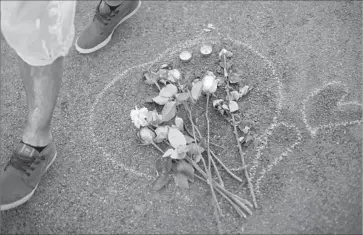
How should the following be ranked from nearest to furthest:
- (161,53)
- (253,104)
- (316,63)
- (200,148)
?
(200,148) → (253,104) → (316,63) → (161,53)

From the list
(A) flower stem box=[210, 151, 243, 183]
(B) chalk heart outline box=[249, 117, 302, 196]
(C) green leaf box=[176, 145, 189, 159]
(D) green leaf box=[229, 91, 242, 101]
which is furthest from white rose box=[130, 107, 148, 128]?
(B) chalk heart outline box=[249, 117, 302, 196]

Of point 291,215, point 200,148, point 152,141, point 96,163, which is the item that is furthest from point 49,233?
point 291,215

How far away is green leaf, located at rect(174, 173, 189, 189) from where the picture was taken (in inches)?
78.9

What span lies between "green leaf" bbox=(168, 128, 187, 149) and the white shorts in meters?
0.66

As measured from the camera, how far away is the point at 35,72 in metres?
1.89

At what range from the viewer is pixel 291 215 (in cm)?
187

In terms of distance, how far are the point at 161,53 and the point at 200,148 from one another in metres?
0.82

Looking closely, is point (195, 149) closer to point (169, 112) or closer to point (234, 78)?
point (169, 112)

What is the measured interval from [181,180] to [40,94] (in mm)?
772

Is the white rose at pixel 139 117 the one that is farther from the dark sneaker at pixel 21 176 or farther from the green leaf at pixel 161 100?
the dark sneaker at pixel 21 176

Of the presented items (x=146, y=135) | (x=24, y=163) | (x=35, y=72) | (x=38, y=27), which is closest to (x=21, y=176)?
(x=24, y=163)

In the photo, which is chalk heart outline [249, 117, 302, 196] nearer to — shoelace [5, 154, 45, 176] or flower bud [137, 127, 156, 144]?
flower bud [137, 127, 156, 144]

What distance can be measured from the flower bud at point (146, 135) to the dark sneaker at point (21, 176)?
0.48 m

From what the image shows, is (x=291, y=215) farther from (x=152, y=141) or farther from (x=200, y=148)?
(x=152, y=141)
